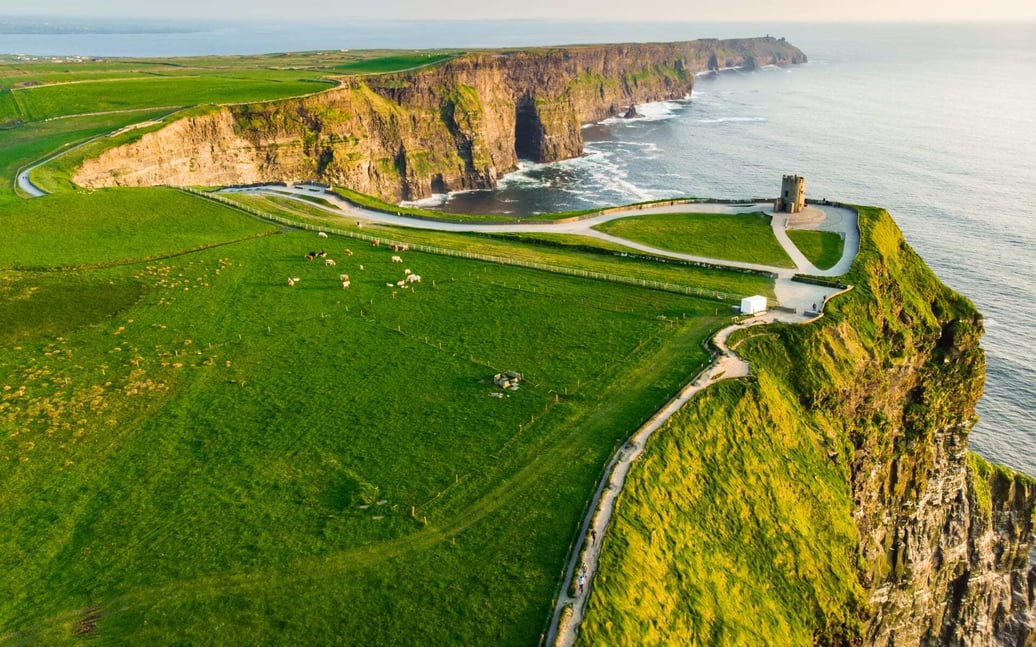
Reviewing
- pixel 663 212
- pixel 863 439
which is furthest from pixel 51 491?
pixel 663 212

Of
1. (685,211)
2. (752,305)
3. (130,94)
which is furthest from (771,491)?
(130,94)

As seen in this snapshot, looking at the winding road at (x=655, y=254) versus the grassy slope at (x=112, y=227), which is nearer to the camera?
the winding road at (x=655, y=254)

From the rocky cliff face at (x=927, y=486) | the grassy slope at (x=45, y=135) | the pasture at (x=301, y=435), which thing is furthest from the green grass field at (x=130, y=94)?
the rocky cliff face at (x=927, y=486)

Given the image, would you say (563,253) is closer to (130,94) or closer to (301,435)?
(301,435)

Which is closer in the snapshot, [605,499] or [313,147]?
[605,499]

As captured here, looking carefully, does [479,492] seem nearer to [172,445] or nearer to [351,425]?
[351,425]

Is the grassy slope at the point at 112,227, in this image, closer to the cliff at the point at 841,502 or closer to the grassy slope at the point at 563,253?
the grassy slope at the point at 563,253

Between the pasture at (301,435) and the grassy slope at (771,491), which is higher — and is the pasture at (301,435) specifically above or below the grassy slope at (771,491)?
above
